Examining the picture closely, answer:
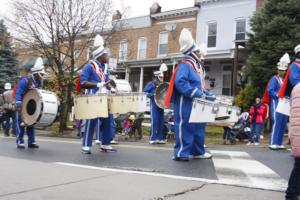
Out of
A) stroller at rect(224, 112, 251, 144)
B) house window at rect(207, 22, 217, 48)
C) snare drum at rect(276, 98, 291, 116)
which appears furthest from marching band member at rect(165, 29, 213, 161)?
house window at rect(207, 22, 217, 48)

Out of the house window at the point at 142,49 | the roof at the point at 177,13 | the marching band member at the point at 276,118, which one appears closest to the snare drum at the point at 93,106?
the marching band member at the point at 276,118

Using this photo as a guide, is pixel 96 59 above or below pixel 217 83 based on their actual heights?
below

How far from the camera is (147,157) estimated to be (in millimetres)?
8875

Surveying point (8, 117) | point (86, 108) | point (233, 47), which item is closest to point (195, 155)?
point (86, 108)

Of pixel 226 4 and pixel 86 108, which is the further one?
pixel 226 4

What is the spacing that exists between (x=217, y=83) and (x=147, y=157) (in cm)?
2297

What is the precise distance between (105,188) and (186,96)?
115 inches

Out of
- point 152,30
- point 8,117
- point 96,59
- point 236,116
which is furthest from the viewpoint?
Result: point 152,30

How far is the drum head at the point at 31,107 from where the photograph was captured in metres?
10.1

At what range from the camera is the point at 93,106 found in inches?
351

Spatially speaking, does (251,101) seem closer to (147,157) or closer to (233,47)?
(233,47)

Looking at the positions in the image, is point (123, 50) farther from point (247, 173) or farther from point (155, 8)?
point (247, 173)

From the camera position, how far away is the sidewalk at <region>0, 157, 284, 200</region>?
5.02m

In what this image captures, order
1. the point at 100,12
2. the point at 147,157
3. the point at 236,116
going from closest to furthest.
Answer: the point at 236,116 → the point at 147,157 → the point at 100,12
